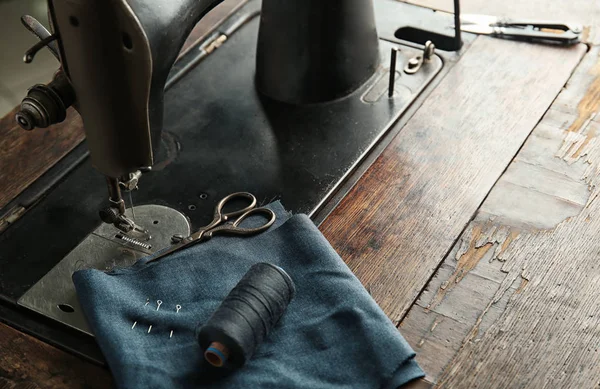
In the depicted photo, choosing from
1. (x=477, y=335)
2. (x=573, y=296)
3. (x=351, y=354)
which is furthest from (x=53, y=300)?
(x=573, y=296)

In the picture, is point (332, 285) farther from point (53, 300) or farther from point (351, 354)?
point (53, 300)

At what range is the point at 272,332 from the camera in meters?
0.98

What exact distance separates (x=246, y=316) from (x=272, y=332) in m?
0.07

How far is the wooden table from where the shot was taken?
0.99m

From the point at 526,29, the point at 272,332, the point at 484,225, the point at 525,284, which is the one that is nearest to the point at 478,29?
the point at 526,29

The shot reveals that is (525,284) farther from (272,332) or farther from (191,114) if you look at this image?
(191,114)

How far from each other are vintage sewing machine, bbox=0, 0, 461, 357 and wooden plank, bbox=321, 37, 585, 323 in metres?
0.04

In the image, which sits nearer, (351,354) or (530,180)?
(351,354)

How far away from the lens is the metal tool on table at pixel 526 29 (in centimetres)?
152


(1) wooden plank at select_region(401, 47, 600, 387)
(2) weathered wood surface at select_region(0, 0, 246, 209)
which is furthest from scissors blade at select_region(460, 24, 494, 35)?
(2) weathered wood surface at select_region(0, 0, 246, 209)

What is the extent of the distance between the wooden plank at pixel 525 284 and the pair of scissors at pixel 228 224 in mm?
240

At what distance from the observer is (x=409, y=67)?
1451 millimetres

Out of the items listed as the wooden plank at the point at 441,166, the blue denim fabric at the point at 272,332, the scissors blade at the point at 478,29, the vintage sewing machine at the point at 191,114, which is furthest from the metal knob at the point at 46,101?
the scissors blade at the point at 478,29

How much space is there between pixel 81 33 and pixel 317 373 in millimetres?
444
